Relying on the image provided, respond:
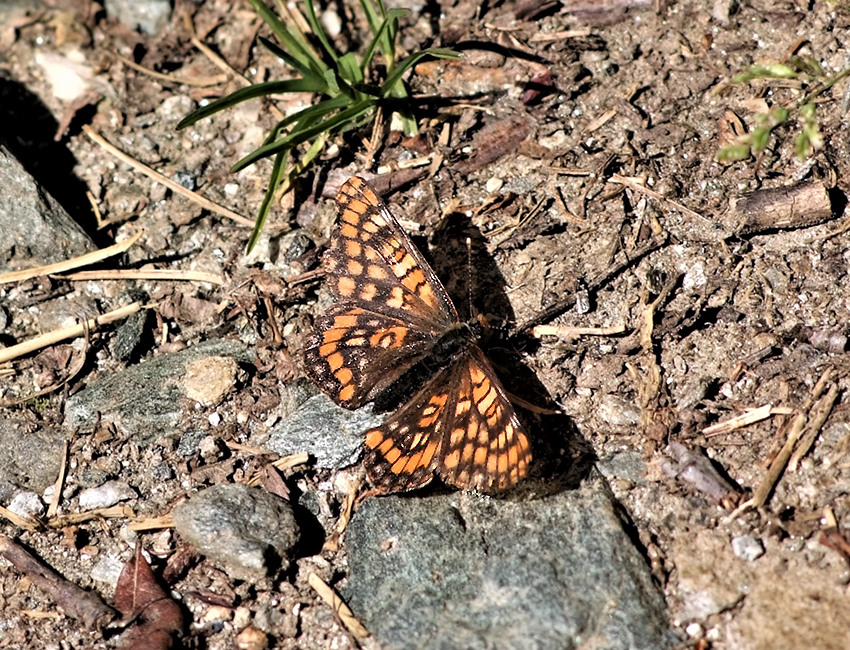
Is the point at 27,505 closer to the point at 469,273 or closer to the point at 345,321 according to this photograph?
the point at 345,321

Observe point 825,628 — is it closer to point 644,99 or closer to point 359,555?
point 359,555

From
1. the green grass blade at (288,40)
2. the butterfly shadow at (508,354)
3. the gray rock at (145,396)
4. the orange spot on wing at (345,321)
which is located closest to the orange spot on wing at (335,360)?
the orange spot on wing at (345,321)

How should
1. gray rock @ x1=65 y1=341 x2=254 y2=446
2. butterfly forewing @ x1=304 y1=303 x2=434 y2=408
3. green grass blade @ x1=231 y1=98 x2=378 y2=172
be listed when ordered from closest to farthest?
Result: butterfly forewing @ x1=304 y1=303 x2=434 y2=408 → gray rock @ x1=65 y1=341 x2=254 y2=446 → green grass blade @ x1=231 y1=98 x2=378 y2=172

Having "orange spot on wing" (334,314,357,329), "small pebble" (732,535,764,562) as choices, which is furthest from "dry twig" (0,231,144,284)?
"small pebble" (732,535,764,562)

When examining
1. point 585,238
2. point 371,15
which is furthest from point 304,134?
point 585,238

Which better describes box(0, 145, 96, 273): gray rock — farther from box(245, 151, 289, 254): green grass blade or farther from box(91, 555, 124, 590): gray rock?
box(91, 555, 124, 590): gray rock
